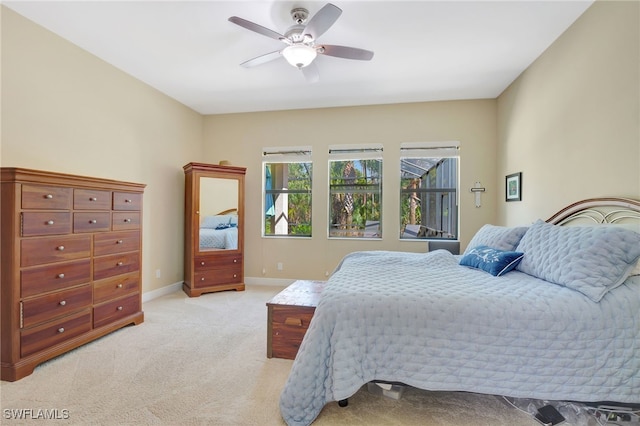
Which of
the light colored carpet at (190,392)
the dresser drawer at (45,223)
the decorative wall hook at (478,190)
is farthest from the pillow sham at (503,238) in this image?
the dresser drawer at (45,223)

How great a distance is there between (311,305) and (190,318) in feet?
5.31

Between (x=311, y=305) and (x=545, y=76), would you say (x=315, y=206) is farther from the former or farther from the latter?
(x=545, y=76)

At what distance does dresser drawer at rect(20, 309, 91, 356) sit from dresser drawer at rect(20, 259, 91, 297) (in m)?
0.26

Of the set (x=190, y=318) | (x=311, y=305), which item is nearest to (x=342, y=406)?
(x=311, y=305)

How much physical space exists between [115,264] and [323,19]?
2.73 metres

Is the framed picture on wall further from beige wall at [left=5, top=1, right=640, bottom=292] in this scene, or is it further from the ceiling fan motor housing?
the ceiling fan motor housing

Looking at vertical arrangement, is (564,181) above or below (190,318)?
above

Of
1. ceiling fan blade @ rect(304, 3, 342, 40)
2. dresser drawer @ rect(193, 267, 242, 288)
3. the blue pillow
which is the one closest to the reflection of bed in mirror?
dresser drawer @ rect(193, 267, 242, 288)

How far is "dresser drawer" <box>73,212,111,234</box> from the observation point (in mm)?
2352

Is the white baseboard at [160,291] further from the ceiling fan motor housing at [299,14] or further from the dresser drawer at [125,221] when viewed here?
the ceiling fan motor housing at [299,14]

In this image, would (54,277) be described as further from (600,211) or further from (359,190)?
(600,211)

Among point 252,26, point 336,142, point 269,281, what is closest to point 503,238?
point 252,26

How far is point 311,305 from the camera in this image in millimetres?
2254

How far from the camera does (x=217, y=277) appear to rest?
13.2ft
